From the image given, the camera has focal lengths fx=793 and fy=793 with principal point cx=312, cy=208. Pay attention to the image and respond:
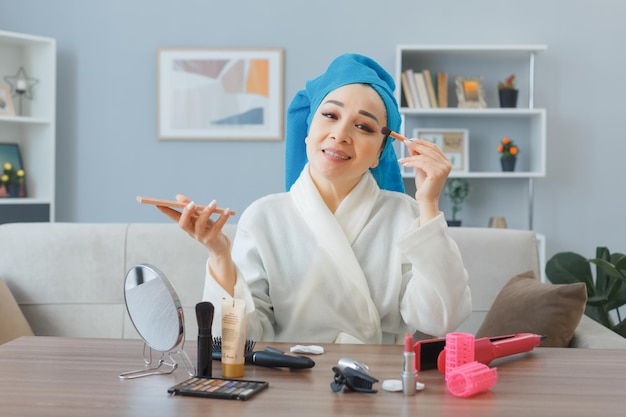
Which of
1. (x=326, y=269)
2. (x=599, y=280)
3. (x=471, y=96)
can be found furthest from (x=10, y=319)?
(x=471, y=96)

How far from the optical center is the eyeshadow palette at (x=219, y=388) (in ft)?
3.70

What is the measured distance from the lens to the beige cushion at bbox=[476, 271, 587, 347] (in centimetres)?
203

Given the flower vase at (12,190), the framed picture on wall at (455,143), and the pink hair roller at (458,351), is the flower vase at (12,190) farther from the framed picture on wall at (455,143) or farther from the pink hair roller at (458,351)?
the pink hair roller at (458,351)

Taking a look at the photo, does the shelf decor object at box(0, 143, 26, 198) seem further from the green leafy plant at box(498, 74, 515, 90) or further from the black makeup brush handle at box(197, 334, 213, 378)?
the black makeup brush handle at box(197, 334, 213, 378)

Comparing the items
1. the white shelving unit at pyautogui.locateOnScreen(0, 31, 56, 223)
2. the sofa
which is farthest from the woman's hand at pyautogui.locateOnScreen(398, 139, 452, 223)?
the white shelving unit at pyautogui.locateOnScreen(0, 31, 56, 223)

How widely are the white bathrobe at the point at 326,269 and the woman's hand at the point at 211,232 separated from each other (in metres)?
0.15

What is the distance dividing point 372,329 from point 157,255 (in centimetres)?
102

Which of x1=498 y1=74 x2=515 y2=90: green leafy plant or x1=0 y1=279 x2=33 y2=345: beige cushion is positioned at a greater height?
x1=498 y1=74 x2=515 y2=90: green leafy plant

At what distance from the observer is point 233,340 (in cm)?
126

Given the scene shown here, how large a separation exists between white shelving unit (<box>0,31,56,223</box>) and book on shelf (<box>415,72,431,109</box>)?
206 cm

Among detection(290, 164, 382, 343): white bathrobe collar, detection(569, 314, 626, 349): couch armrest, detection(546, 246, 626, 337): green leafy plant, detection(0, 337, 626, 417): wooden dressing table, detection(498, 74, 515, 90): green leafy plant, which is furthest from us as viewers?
detection(498, 74, 515, 90): green leafy plant

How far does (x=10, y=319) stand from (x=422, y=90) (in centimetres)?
273

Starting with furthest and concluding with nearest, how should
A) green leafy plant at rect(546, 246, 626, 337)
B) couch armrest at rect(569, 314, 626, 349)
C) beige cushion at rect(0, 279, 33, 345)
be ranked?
green leafy plant at rect(546, 246, 626, 337)
beige cushion at rect(0, 279, 33, 345)
couch armrest at rect(569, 314, 626, 349)

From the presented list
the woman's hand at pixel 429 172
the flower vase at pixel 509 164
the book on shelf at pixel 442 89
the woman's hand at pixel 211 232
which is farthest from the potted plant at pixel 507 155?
the woman's hand at pixel 211 232
